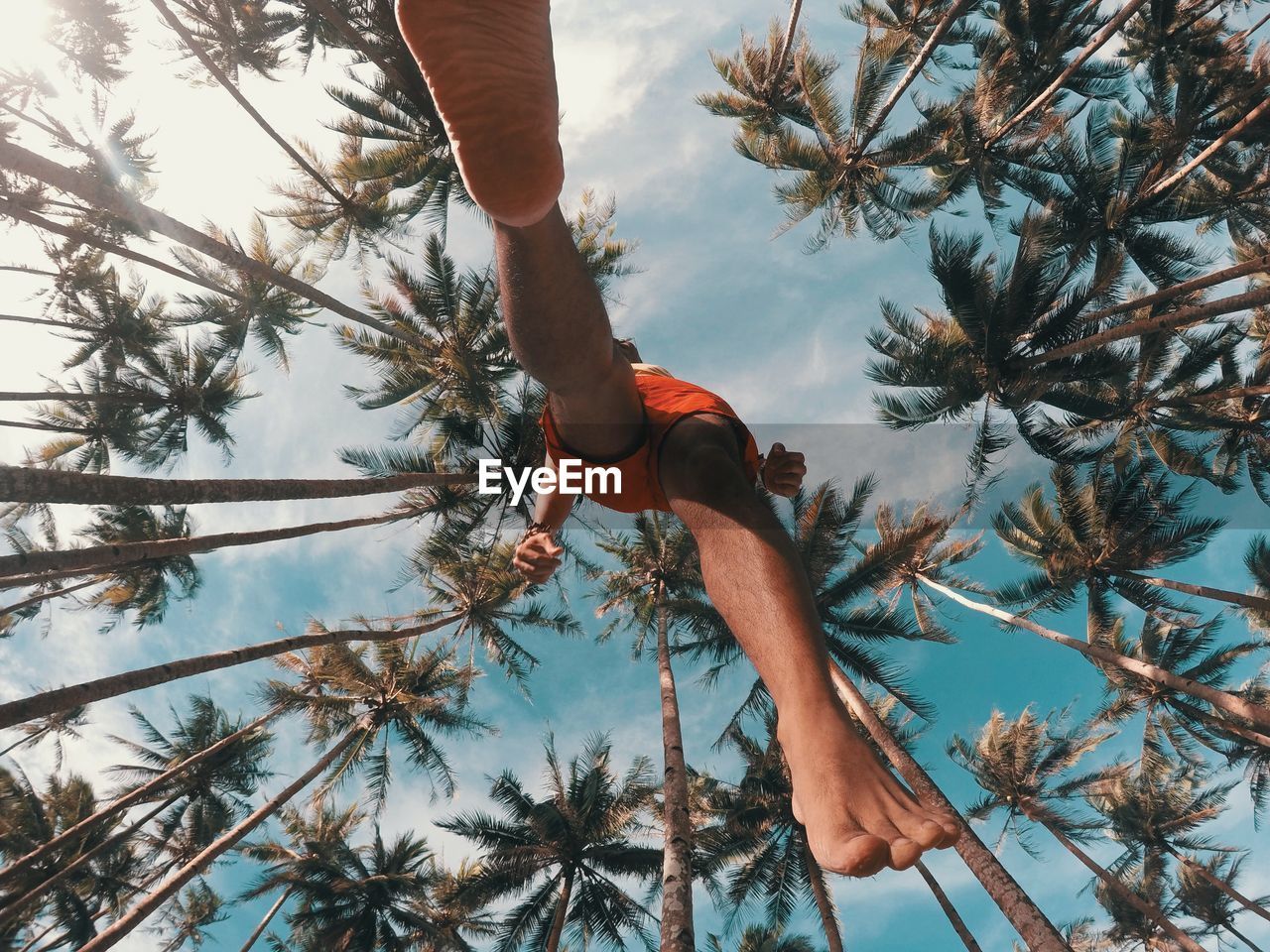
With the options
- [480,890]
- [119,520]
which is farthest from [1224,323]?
[119,520]

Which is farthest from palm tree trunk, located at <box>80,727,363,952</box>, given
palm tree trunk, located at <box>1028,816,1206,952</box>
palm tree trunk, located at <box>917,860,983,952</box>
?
palm tree trunk, located at <box>1028,816,1206,952</box>

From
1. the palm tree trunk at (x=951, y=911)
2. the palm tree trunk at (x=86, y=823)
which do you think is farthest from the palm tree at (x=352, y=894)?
the palm tree trunk at (x=951, y=911)

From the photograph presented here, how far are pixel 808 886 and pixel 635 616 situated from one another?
239 inches

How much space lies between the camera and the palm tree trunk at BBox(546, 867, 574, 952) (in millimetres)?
12734

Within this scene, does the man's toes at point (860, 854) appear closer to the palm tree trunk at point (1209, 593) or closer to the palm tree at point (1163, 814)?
the palm tree trunk at point (1209, 593)

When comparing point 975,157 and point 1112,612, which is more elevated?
point 975,157

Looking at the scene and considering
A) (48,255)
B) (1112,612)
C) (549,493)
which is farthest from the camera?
(1112,612)

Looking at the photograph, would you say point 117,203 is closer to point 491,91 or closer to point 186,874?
point 491,91

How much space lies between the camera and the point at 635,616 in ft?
49.2

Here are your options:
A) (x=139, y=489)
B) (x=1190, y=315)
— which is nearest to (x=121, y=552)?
(x=139, y=489)

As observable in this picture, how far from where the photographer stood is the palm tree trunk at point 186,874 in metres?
6.27

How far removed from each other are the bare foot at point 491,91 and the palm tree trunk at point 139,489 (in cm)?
274

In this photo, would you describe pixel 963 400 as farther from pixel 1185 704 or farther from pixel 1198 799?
pixel 1198 799

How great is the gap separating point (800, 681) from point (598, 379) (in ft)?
2.65
